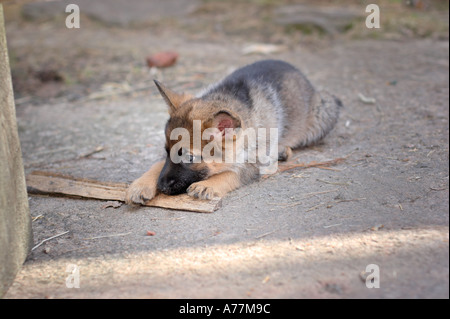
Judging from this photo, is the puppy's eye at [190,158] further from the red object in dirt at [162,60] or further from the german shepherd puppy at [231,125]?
the red object in dirt at [162,60]

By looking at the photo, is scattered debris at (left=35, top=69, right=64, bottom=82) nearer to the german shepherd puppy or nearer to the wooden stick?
the german shepherd puppy

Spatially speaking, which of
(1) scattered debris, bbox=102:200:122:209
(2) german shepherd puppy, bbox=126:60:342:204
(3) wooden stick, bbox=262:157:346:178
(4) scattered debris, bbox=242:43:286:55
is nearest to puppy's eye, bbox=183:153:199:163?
(2) german shepherd puppy, bbox=126:60:342:204

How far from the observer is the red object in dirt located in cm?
927

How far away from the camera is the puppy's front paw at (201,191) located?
434cm

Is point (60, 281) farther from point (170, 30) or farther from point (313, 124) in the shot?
point (170, 30)

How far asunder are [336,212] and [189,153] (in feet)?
4.72

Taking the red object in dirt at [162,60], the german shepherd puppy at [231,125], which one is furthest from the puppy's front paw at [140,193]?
the red object in dirt at [162,60]

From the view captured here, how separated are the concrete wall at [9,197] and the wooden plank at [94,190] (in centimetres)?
97

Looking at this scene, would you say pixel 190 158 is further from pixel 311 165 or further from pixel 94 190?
pixel 311 165

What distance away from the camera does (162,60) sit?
365 inches

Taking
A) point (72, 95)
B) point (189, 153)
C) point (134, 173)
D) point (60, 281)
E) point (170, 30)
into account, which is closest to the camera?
point (60, 281)

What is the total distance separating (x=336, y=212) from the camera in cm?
386
